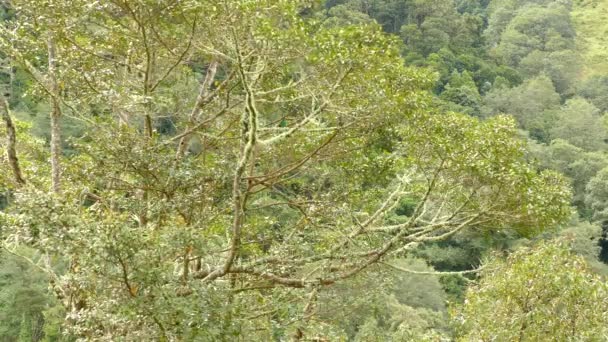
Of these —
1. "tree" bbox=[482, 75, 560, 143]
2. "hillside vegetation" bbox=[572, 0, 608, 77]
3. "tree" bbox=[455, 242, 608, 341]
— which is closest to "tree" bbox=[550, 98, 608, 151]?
"tree" bbox=[482, 75, 560, 143]

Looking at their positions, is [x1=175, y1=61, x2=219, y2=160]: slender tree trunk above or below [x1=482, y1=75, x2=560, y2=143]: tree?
above

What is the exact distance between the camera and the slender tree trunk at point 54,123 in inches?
246

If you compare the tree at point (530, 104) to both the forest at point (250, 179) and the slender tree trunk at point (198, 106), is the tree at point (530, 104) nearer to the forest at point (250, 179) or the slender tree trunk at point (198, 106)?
the forest at point (250, 179)

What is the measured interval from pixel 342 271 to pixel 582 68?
226ft

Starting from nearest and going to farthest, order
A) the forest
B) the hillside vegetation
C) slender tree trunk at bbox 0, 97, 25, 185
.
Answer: the forest
slender tree trunk at bbox 0, 97, 25, 185
the hillside vegetation

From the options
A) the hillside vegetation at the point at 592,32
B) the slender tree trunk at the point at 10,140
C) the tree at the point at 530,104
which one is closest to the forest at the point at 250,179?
the slender tree trunk at the point at 10,140

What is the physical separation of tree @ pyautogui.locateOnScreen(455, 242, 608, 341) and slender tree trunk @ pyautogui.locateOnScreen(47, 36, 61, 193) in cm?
507

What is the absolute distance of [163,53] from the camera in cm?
736

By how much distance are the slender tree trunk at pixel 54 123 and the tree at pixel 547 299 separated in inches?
200

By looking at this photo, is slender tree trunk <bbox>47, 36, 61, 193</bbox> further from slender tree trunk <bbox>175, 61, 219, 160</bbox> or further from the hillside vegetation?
the hillside vegetation

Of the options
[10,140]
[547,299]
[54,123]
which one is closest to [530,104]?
[547,299]

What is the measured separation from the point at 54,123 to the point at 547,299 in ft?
18.8

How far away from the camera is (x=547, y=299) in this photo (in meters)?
6.74

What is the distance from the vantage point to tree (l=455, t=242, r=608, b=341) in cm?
654
